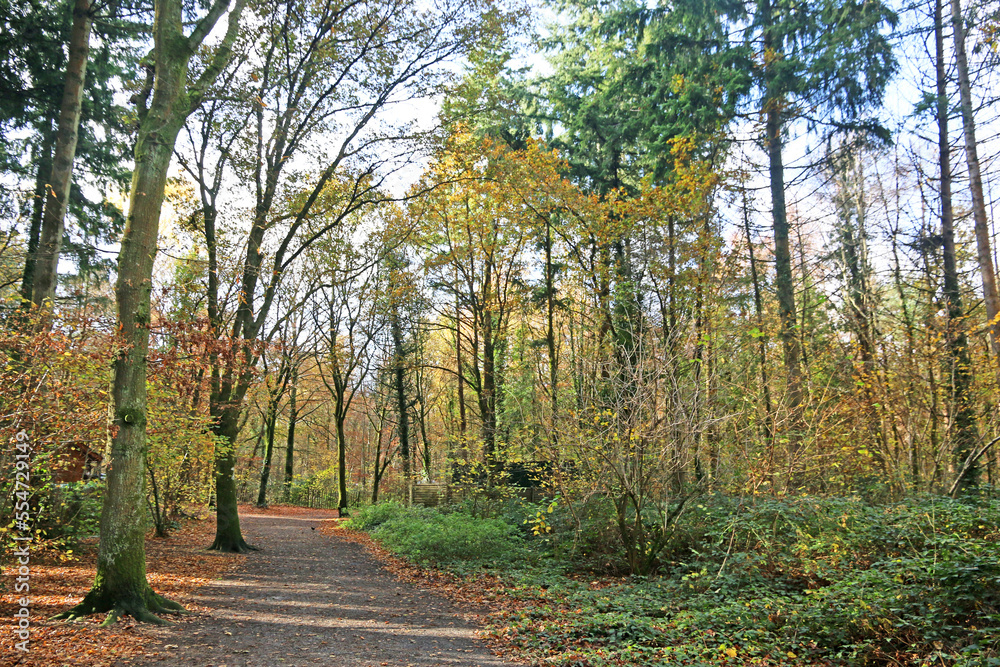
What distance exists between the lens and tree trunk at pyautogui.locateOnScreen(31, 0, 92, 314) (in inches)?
335

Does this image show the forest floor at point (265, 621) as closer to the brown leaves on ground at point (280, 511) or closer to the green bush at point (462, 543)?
the green bush at point (462, 543)

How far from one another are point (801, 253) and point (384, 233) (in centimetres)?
1238

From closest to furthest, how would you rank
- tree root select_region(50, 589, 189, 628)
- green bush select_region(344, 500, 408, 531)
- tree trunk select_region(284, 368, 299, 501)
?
tree root select_region(50, 589, 189, 628), green bush select_region(344, 500, 408, 531), tree trunk select_region(284, 368, 299, 501)

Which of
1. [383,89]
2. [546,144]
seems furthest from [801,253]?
[383,89]

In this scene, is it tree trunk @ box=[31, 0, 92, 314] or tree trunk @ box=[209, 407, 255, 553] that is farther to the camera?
tree trunk @ box=[209, 407, 255, 553]

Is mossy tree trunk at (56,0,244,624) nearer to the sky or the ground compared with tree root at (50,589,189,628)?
nearer to the sky

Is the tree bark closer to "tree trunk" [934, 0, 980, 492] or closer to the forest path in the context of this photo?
"tree trunk" [934, 0, 980, 492]

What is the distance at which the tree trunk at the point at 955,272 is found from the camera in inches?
371

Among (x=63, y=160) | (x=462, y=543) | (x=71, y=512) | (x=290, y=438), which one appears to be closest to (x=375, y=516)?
(x=462, y=543)

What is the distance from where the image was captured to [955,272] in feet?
37.1

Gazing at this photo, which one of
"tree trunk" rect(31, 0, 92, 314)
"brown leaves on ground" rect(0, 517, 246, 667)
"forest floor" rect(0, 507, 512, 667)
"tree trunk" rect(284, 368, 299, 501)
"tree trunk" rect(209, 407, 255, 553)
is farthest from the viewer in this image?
"tree trunk" rect(284, 368, 299, 501)

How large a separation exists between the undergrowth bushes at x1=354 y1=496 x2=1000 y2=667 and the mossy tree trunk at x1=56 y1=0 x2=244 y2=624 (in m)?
4.10

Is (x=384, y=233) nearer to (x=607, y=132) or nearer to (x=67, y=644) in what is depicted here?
(x=607, y=132)

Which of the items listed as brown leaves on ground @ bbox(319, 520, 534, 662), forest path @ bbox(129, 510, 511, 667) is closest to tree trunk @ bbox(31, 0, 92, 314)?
forest path @ bbox(129, 510, 511, 667)
